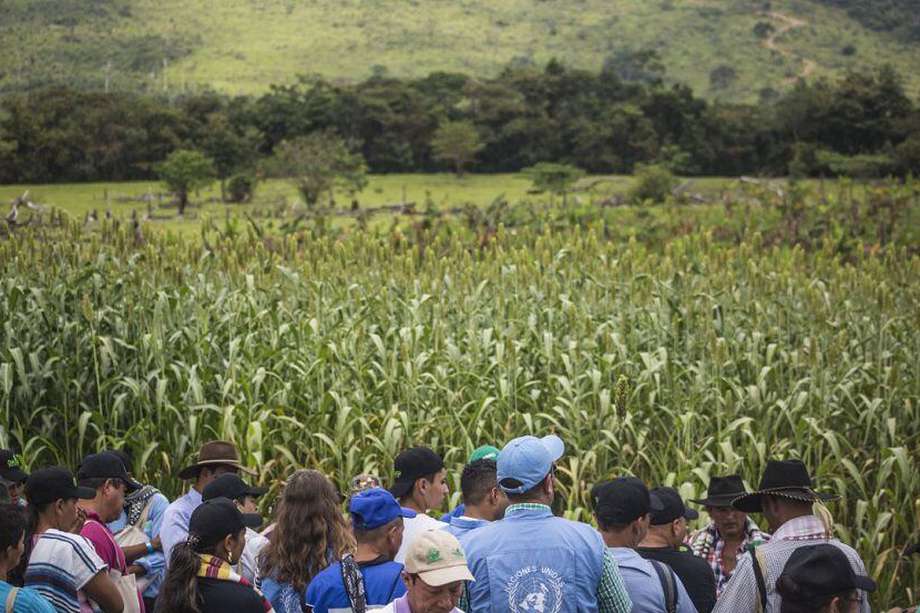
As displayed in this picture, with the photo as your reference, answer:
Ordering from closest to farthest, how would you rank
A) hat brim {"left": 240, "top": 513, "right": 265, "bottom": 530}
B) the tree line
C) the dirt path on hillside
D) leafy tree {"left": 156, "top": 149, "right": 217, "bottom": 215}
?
1. hat brim {"left": 240, "top": 513, "right": 265, "bottom": 530}
2. leafy tree {"left": 156, "top": 149, "right": 217, "bottom": 215}
3. the tree line
4. the dirt path on hillside

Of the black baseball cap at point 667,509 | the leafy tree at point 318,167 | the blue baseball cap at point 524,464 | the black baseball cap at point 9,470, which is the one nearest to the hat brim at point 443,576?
the blue baseball cap at point 524,464

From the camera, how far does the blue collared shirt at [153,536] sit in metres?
6.16

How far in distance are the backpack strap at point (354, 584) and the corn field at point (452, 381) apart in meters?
3.54

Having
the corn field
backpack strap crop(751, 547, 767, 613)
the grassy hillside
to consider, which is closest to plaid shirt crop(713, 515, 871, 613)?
backpack strap crop(751, 547, 767, 613)

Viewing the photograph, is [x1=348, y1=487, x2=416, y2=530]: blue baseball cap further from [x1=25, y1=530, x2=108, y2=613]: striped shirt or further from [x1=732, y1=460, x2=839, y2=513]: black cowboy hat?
[x1=732, y1=460, x2=839, y2=513]: black cowboy hat

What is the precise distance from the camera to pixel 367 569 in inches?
185

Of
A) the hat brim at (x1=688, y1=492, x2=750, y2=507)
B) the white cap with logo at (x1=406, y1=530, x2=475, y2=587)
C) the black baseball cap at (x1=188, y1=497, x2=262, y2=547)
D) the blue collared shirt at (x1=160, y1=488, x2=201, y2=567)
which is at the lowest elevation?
the blue collared shirt at (x1=160, y1=488, x2=201, y2=567)

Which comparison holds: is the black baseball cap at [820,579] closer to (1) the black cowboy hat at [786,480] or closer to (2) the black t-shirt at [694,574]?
(1) the black cowboy hat at [786,480]

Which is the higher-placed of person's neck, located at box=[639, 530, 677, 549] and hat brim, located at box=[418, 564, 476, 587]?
hat brim, located at box=[418, 564, 476, 587]

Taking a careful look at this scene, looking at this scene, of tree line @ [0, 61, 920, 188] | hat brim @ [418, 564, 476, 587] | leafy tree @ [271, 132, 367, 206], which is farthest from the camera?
tree line @ [0, 61, 920, 188]

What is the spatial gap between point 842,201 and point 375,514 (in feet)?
89.7

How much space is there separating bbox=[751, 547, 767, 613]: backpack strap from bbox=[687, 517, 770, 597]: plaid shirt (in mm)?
1640

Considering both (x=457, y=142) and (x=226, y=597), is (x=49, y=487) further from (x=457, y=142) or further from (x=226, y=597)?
(x=457, y=142)

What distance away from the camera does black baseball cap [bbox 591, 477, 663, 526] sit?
4801 mm
